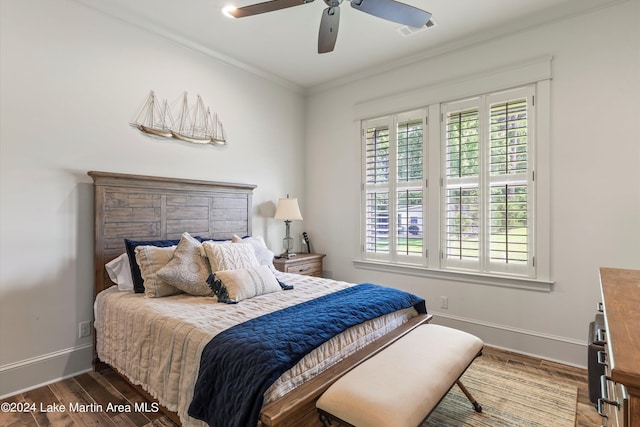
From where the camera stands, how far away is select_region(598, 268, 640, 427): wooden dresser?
693mm

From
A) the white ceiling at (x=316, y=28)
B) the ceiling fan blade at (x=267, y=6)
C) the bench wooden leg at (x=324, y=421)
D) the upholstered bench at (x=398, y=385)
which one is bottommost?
the bench wooden leg at (x=324, y=421)

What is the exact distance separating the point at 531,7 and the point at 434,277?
2.63 meters

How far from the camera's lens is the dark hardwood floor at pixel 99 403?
2.09 metres

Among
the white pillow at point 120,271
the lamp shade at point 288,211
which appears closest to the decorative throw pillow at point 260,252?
the lamp shade at point 288,211

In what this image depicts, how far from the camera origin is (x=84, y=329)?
2.74 m

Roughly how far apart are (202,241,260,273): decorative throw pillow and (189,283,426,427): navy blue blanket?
0.78 m

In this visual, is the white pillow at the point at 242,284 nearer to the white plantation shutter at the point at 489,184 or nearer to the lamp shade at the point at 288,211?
the lamp shade at the point at 288,211

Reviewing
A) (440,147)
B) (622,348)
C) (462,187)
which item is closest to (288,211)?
(440,147)

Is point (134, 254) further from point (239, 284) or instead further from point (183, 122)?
point (183, 122)

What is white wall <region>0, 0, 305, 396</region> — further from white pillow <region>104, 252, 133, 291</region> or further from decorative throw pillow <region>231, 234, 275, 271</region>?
decorative throw pillow <region>231, 234, 275, 271</region>

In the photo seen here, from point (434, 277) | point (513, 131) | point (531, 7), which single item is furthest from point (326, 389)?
point (531, 7)

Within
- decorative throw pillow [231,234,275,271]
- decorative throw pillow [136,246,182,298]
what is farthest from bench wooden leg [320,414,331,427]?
decorative throw pillow [231,234,275,271]

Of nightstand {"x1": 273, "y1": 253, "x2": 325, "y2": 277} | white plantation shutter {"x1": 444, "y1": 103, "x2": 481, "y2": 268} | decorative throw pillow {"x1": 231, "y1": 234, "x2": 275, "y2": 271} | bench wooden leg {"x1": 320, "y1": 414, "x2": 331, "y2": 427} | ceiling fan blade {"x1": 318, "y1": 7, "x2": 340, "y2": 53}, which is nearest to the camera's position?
bench wooden leg {"x1": 320, "y1": 414, "x2": 331, "y2": 427}

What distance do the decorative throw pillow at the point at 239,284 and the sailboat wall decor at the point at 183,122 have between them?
63.0 inches
